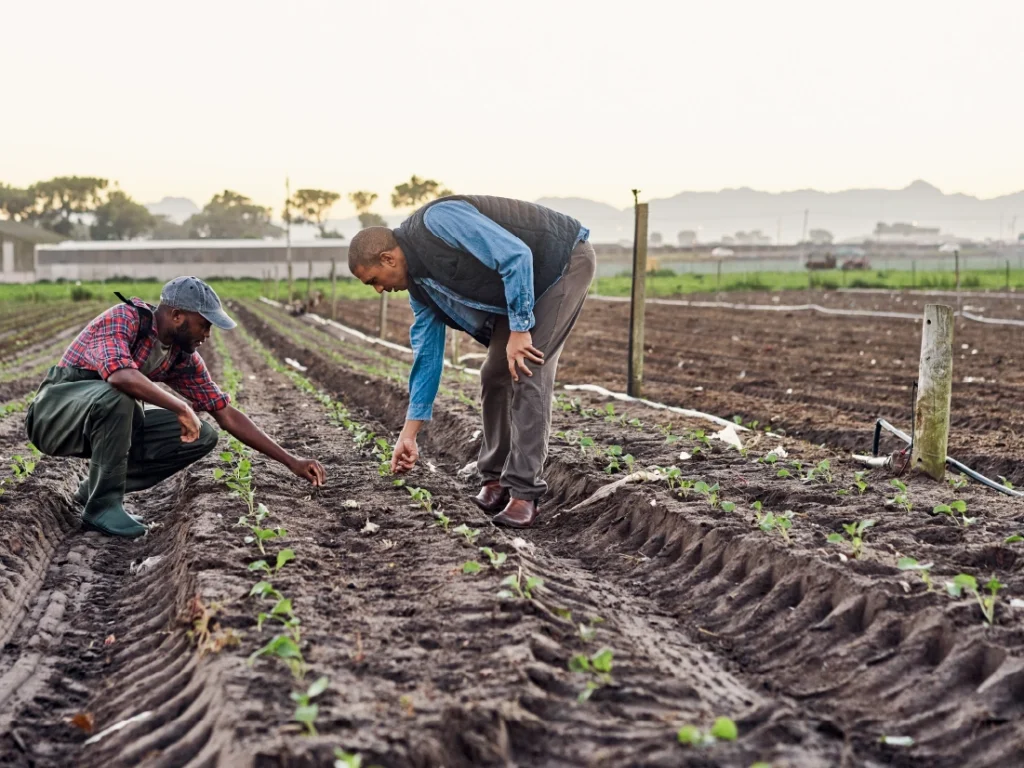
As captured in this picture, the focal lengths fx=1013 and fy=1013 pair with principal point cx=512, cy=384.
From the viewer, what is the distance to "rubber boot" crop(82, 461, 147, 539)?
210 inches

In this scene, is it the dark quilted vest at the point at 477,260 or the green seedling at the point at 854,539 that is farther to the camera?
the dark quilted vest at the point at 477,260

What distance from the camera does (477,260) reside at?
4.73 m

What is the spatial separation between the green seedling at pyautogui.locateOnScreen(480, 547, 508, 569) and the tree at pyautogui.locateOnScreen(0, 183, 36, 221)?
116m

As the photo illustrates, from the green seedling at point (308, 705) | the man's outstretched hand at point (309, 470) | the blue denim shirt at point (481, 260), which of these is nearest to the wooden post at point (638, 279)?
the blue denim shirt at point (481, 260)

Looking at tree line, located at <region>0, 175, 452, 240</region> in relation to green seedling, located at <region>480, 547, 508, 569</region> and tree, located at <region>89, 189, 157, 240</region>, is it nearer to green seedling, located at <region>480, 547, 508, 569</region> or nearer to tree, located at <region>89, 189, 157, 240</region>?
tree, located at <region>89, 189, 157, 240</region>

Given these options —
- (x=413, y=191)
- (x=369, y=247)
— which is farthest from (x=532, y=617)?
(x=413, y=191)

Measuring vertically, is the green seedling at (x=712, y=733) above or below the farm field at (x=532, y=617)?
above

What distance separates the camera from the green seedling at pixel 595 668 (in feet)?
9.81

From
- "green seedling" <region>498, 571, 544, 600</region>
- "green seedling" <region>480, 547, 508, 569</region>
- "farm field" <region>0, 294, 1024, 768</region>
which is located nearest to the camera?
"farm field" <region>0, 294, 1024, 768</region>

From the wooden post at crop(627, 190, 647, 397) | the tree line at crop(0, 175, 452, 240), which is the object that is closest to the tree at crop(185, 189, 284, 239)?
the tree line at crop(0, 175, 452, 240)

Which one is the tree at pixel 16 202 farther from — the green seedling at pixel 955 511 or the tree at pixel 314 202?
the green seedling at pixel 955 511

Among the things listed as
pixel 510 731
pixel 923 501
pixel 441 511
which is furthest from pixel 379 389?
pixel 510 731

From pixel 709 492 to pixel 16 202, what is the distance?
117 meters

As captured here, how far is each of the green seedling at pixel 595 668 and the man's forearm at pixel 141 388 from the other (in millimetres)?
2533
